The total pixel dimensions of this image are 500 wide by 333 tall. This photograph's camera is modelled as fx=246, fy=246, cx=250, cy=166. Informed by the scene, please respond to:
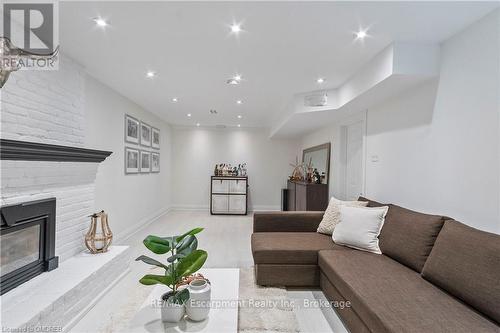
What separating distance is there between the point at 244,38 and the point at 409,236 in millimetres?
2171

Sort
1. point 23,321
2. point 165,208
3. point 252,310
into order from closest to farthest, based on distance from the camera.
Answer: point 23,321
point 252,310
point 165,208

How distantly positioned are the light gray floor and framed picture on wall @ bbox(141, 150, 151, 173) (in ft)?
3.79

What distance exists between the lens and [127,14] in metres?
1.81

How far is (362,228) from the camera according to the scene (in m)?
2.38

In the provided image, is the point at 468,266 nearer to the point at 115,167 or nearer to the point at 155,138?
the point at 115,167

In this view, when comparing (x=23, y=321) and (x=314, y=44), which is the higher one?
(x=314, y=44)

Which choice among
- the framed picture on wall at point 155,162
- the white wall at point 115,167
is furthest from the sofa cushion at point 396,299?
the framed picture on wall at point 155,162

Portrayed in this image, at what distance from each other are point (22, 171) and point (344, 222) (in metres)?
2.88

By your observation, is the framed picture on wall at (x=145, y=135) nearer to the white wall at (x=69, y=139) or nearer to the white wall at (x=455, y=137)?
the white wall at (x=69, y=139)

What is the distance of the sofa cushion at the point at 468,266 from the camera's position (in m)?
1.34

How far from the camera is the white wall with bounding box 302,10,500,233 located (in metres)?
1.73

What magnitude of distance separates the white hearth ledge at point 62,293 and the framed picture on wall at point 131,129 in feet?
6.97

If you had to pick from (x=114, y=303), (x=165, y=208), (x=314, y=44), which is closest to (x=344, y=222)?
(x=314, y=44)

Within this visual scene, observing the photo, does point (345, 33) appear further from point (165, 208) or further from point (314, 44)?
point (165, 208)
